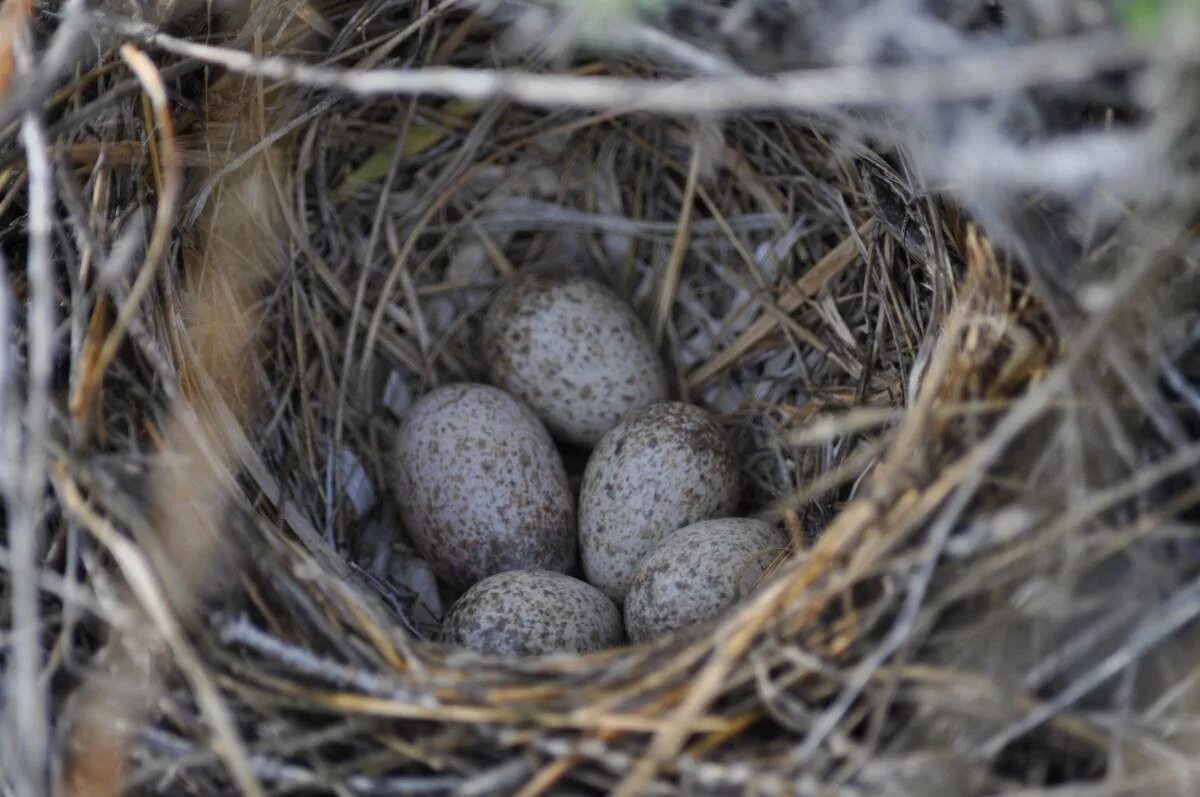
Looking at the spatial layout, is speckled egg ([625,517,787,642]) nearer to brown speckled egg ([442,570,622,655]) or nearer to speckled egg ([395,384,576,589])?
brown speckled egg ([442,570,622,655])

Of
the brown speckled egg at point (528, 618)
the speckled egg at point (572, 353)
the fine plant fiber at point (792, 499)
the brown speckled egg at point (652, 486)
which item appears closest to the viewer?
the fine plant fiber at point (792, 499)

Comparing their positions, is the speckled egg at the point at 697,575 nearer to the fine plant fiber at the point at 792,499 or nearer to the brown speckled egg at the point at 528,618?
the brown speckled egg at the point at 528,618

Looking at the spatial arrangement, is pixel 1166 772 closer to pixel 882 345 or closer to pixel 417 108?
pixel 882 345

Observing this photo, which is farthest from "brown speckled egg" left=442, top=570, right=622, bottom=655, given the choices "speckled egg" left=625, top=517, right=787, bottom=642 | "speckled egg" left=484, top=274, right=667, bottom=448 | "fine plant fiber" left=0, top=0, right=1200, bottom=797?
"speckled egg" left=484, top=274, right=667, bottom=448

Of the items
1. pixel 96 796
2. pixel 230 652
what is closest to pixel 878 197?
pixel 230 652

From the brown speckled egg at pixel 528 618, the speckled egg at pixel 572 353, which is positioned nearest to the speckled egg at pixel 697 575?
the brown speckled egg at pixel 528 618

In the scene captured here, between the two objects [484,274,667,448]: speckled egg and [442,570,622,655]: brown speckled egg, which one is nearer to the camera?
[442,570,622,655]: brown speckled egg

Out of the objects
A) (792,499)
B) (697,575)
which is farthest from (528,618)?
(792,499)
